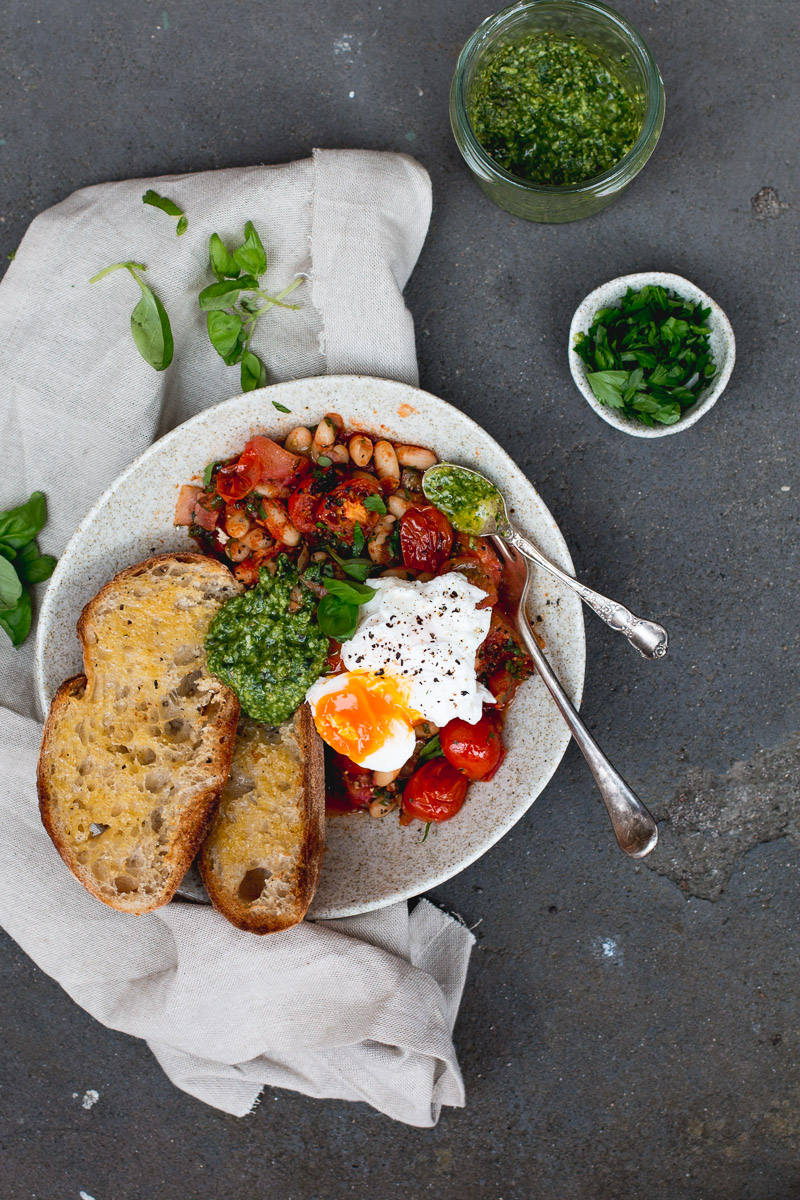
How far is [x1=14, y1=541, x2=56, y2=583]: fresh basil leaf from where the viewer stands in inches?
97.3

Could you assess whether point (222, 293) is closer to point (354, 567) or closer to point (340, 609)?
point (354, 567)

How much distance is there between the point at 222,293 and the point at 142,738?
1.27m

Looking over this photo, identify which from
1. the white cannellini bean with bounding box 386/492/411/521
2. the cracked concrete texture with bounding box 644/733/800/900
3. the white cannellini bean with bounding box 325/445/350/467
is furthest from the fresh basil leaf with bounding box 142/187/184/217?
the cracked concrete texture with bounding box 644/733/800/900

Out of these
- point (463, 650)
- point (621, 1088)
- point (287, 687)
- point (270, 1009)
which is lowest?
point (621, 1088)

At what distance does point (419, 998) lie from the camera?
247 centimetres

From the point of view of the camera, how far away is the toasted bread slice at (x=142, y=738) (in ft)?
7.38

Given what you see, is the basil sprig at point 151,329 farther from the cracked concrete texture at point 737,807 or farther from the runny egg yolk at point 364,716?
the cracked concrete texture at point 737,807

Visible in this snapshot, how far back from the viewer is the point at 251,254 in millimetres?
2334

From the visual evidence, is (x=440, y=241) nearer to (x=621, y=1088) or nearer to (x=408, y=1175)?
(x=621, y=1088)

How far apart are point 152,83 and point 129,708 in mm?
2004

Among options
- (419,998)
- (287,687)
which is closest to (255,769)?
(287,687)

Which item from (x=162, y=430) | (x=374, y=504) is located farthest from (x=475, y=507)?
(x=162, y=430)

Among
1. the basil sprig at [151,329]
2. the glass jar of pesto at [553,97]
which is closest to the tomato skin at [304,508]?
the basil sprig at [151,329]

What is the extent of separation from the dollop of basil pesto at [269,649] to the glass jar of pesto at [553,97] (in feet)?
4.37
